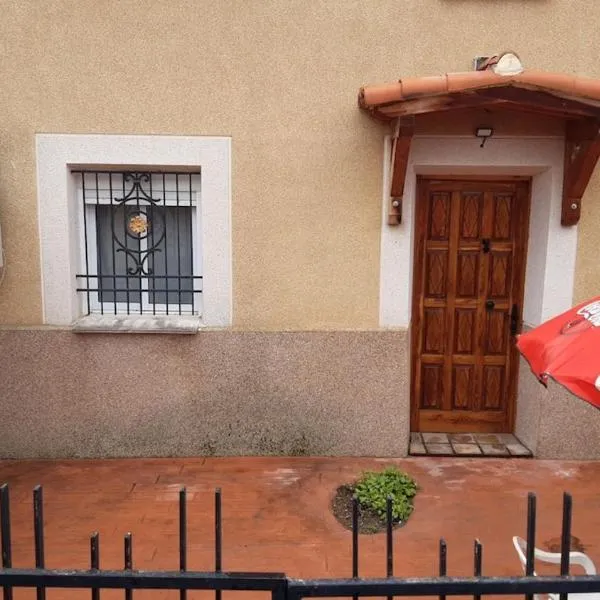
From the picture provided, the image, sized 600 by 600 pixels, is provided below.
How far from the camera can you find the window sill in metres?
4.91

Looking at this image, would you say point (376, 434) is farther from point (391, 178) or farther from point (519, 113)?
point (519, 113)

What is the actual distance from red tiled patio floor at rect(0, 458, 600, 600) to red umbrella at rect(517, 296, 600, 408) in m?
1.83

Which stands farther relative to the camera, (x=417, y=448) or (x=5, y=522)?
(x=417, y=448)

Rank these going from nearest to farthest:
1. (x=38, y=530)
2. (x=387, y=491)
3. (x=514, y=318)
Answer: (x=38, y=530)
(x=387, y=491)
(x=514, y=318)

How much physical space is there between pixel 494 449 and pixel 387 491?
1515 millimetres

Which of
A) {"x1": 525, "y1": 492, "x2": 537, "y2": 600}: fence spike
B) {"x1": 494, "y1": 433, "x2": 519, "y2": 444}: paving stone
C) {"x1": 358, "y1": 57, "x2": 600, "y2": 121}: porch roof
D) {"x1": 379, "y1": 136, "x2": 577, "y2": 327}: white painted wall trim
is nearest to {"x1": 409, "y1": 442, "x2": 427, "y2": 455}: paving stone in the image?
{"x1": 494, "y1": 433, "x2": 519, "y2": 444}: paving stone

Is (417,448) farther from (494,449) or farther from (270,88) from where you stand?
(270,88)

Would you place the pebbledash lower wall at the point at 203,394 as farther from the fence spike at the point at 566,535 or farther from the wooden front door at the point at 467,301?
the fence spike at the point at 566,535

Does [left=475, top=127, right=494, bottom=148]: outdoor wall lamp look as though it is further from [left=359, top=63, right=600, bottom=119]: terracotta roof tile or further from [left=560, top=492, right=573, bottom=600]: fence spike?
[left=560, top=492, right=573, bottom=600]: fence spike

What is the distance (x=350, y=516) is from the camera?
13.4 ft

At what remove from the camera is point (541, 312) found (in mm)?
4930

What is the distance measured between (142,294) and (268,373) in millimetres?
1440

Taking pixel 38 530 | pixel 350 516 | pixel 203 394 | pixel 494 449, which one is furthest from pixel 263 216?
pixel 38 530

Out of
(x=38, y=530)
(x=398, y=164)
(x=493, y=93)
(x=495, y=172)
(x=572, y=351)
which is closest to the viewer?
(x=38, y=530)
